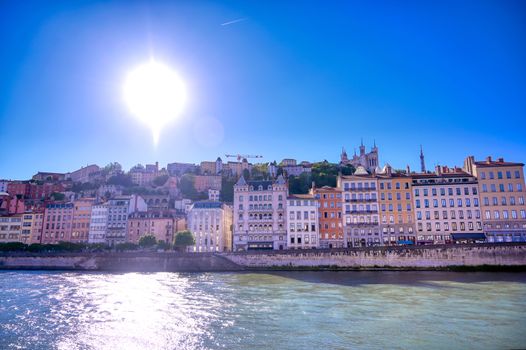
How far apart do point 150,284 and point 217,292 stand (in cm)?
1103

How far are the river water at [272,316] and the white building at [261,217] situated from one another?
96.6ft

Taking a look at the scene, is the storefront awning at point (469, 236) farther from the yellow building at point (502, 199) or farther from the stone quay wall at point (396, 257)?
the stone quay wall at point (396, 257)

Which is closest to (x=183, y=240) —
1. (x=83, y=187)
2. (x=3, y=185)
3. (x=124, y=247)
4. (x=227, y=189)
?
(x=124, y=247)

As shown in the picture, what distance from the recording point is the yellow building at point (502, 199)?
183 ft

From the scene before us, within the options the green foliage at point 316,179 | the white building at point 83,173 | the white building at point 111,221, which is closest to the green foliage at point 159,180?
the white building at point 83,173

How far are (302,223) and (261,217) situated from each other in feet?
25.4

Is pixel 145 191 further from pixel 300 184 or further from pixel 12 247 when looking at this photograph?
pixel 12 247

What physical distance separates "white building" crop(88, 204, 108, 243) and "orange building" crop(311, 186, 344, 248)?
51901mm

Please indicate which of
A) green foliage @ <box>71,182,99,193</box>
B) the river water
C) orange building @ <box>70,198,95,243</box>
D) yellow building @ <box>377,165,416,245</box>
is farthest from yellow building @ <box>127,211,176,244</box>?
green foliage @ <box>71,182,99,193</box>

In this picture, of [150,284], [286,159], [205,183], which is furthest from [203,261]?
[286,159]

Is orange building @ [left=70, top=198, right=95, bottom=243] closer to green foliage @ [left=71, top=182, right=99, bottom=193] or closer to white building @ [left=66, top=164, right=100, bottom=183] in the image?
green foliage @ [left=71, top=182, right=99, bottom=193]

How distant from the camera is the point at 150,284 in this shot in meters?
39.2

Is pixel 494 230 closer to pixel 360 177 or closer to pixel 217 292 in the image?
pixel 360 177

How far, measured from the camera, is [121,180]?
148000 millimetres
